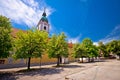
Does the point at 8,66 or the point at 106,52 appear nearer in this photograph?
the point at 8,66

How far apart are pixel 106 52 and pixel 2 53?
7670cm

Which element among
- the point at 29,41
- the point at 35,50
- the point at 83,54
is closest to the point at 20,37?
the point at 29,41

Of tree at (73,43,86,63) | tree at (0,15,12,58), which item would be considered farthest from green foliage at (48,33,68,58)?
tree at (0,15,12,58)

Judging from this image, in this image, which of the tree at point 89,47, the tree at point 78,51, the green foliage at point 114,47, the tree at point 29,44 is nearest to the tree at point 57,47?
the tree at point 29,44

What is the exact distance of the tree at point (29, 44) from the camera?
2139cm

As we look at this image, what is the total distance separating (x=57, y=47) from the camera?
30.4 m

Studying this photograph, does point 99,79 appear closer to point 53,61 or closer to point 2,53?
point 2,53

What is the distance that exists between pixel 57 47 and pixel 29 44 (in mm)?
9491

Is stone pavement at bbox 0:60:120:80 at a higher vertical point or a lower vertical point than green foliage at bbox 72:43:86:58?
lower

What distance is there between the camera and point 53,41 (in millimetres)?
31188

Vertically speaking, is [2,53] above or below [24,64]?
above

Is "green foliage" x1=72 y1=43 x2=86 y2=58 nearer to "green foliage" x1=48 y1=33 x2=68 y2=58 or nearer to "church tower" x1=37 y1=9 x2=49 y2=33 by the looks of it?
"green foliage" x1=48 y1=33 x2=68 y2=58

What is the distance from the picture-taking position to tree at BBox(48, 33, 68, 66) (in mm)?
30094

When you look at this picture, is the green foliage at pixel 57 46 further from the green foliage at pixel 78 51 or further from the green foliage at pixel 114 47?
the green foliage at pixel 114 47
